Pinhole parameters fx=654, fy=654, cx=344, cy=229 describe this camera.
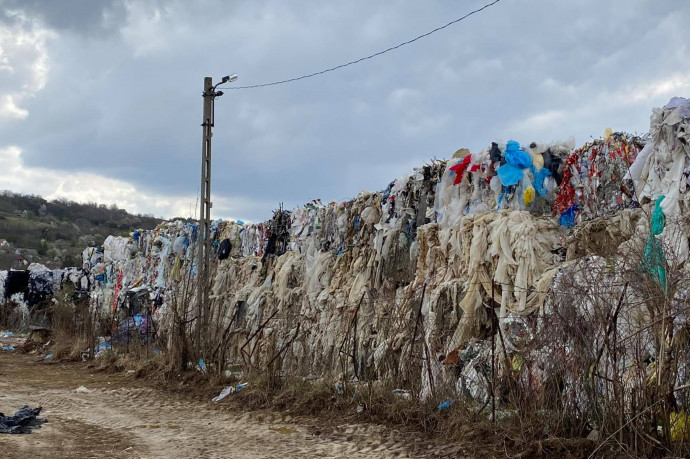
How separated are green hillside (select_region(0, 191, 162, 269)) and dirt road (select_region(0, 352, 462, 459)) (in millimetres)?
37599

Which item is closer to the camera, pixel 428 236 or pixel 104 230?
pixel 428 236

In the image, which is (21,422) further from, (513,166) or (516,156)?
(516,156)

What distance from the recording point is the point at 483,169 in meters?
8.88

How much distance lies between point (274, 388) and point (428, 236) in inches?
123

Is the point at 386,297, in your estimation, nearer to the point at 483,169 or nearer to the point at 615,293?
the point at 483,169

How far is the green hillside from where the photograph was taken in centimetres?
5100

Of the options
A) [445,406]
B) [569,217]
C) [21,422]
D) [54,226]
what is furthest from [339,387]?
[54,226]

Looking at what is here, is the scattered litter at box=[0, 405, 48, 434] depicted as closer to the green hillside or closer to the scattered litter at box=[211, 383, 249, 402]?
the scattered litter at box=[211, 383, 249, 402]

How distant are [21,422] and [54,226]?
199ft

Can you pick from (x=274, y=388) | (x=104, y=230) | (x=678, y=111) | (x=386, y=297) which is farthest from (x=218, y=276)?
(x=104, y=230)

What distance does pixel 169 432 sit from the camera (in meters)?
6.72

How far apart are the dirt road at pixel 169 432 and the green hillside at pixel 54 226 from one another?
123 ft

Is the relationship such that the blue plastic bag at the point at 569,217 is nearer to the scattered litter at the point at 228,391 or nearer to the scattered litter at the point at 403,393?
the scattered litter at the point at 403,393

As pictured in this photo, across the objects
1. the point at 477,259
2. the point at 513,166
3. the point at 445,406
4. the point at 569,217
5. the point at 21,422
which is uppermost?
the point at 513,166
